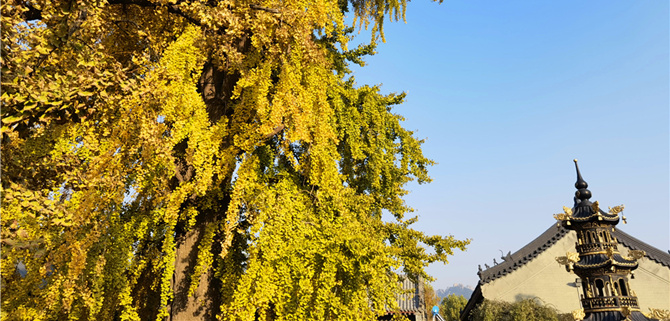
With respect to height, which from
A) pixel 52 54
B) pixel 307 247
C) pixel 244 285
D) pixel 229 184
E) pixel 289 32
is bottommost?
pixel 244 285

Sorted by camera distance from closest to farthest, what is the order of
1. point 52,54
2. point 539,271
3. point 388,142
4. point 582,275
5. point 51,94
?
point 51,94, point 52,54, point 388,142, point 582,275, point 539,271

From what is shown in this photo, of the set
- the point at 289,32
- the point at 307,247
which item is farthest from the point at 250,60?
the point at 307,247

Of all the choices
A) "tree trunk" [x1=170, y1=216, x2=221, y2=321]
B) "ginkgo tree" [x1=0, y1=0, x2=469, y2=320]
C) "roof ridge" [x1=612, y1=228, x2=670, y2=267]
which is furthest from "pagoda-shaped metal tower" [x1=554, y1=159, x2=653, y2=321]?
"roof ridge" [x1=612, y1=228, x2=670, y2=267]

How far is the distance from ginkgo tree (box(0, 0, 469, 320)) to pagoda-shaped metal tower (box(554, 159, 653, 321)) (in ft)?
26.8

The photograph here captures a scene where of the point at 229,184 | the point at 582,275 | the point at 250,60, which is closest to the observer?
the point at 229,184

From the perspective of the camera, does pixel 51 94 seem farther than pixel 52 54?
No

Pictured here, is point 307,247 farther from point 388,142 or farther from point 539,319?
point 539,319

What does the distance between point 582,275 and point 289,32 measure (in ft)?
44.5

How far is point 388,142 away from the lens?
1166cm

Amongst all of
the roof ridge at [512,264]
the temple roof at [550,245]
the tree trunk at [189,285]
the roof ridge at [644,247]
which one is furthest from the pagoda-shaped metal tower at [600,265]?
the roof ridge at [644,247]

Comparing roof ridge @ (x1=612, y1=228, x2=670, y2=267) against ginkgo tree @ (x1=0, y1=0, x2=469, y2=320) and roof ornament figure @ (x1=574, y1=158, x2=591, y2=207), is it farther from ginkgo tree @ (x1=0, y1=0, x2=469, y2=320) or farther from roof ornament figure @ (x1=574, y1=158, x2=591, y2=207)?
ginkgo tree @ (x1=0, y1=0, x2=469, y2=320)

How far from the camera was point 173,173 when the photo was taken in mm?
6887

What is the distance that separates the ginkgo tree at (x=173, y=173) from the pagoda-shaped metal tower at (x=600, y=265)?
8.16m

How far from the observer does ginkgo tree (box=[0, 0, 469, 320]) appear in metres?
4.46
